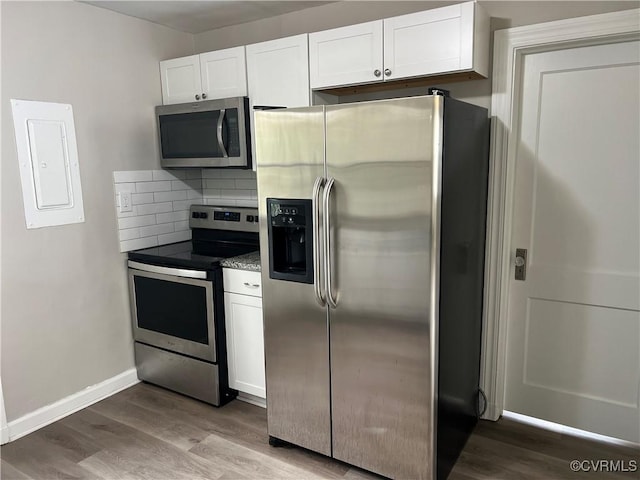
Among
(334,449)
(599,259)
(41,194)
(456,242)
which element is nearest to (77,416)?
(41,194)

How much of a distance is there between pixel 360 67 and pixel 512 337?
1682 mm

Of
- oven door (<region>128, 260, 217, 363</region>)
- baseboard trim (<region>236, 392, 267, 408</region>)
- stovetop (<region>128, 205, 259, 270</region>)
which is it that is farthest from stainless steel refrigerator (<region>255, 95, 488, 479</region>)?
stovetop (<region>128, 205, 259, 270</region>)

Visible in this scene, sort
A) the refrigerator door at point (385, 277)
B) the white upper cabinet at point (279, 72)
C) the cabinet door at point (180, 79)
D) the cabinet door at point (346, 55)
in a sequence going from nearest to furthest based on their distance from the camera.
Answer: the refrigerator door at point (385, 277) < the cabinet door at point (346, 55) < the white upper cabinet at point (279, 72) < the cabinet door at point (180, 79)

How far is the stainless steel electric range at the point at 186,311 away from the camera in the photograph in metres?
2.82

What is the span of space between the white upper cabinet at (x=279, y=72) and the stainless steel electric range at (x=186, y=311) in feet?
2.65

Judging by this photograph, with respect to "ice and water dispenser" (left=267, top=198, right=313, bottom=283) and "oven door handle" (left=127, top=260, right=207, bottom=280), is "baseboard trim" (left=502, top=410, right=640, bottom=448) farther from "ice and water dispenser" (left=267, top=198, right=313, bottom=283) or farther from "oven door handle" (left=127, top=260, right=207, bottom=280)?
"oven door handle" (left=127, top=260, right=207, bottom=280)

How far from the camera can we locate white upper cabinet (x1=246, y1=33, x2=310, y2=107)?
263 cm

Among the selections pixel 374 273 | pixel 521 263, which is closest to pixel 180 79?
pixel 374 273

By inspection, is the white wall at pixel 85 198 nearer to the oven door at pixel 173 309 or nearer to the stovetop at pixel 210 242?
the oven door at pixel 173 309

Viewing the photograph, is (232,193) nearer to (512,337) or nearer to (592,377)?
(512,337)

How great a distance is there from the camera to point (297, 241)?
91.6 inches

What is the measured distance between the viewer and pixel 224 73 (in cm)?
294

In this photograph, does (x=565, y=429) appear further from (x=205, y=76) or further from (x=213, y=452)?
(x=205, y=76)

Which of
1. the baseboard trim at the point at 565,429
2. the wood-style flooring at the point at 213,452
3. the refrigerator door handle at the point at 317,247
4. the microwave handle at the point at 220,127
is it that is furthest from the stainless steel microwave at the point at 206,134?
the baseboard trim at the point at 565,429
